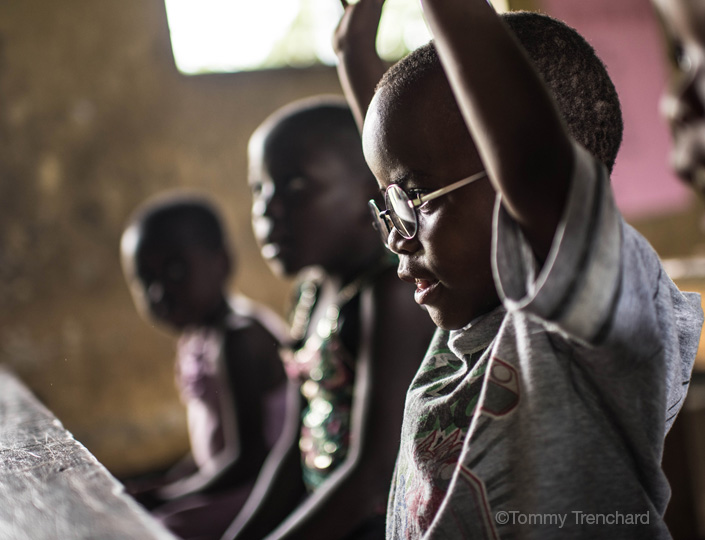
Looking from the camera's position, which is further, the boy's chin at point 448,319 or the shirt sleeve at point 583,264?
the boy's chin at point 448,319

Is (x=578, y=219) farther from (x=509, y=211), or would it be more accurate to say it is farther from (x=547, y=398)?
(x=547, y=398)

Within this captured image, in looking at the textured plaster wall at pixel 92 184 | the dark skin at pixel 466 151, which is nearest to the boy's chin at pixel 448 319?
the dark skin at pixel 466 151

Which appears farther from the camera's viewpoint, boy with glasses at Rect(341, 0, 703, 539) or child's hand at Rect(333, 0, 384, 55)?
child's hand at Rect(333, 0, 384, 55)

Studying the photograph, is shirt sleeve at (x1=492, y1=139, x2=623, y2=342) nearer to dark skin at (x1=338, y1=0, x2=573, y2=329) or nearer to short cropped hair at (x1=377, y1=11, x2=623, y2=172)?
dark skin at (x1=338, y1=0, x2=573, y2=329)

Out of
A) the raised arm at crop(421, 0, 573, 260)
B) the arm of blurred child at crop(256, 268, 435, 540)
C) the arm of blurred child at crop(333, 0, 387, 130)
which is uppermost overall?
the arm of blurred child at crop(333, 0, 387, 130)

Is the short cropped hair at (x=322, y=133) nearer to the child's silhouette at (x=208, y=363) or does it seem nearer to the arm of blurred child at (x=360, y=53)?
the arm of blurred child at (x=360, y=53)

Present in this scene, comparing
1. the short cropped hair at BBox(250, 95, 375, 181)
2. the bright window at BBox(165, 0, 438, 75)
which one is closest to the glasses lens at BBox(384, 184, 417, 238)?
the short cropped hair at BBox(250, 95, 375, 181)

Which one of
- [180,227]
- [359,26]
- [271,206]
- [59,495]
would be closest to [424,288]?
[59,495]

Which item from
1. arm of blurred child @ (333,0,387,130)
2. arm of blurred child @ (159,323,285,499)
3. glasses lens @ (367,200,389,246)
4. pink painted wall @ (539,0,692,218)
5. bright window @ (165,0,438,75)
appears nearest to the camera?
glasses lens @ (367,200,389,246)

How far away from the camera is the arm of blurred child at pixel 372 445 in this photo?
1129 millimetres

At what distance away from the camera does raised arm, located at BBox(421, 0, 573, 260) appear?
0.53 metres

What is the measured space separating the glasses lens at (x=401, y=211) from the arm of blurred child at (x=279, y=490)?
0.88 metres

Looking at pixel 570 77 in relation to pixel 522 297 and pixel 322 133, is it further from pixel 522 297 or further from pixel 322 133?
→ pixel 322 133

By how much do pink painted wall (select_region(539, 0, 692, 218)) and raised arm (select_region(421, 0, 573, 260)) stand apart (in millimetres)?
3556
